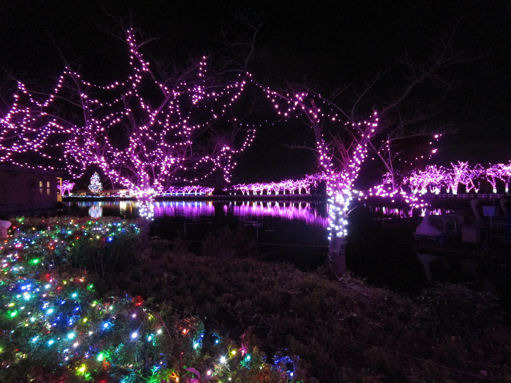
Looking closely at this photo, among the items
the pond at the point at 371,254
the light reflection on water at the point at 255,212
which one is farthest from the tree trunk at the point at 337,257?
the light reflection on water at the point at 255,212

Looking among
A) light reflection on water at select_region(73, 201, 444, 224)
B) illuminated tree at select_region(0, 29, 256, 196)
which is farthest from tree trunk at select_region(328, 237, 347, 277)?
light reflection on water at select_region(73, 201, 444, 224)

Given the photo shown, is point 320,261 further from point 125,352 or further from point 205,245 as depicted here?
point 125,352

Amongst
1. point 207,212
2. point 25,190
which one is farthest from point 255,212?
point 25,190

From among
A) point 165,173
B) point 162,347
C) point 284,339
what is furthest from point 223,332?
point 165,173

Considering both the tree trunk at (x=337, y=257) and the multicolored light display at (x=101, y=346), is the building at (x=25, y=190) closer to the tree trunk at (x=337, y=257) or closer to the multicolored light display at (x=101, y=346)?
the tree trunk at (x=337, y=257)

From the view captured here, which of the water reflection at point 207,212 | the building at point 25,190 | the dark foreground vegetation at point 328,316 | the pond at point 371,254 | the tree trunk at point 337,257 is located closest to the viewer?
the dark foreground vegetation at point 328,316

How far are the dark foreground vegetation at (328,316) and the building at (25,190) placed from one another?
17.4 metres

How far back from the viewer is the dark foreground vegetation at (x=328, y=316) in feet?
12.0

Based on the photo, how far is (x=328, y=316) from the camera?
194 inches

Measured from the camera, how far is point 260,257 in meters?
9.88

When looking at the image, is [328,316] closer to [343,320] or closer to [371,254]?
[343,320]

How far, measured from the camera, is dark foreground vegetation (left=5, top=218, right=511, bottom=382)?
3654 mm

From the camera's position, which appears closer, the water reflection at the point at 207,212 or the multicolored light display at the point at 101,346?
the multicolored light display at the point at 101,346

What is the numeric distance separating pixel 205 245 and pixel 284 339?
559cm
